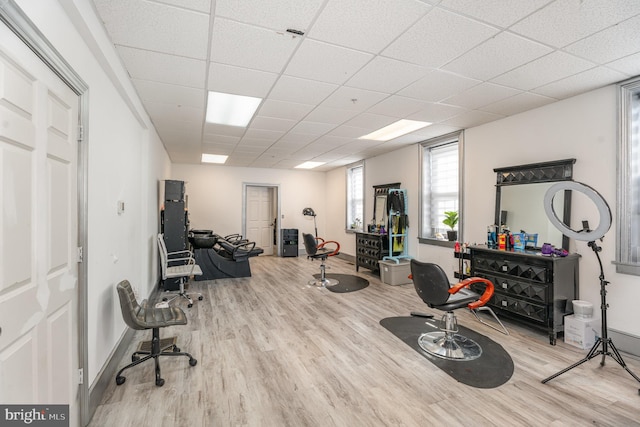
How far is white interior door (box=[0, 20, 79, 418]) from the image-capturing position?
1151 mm

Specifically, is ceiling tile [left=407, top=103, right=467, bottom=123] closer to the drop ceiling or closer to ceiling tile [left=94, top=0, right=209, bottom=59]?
the drop ceiling

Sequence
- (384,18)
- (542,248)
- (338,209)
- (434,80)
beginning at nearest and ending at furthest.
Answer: (384,18) → (434,80) → (542,248) → (338,209)

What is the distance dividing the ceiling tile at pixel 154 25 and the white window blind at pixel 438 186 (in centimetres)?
412

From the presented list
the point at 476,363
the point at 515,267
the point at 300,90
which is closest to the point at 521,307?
the point at 515,267

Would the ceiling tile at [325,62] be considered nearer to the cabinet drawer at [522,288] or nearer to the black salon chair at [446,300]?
the black salon chair at [446,300]

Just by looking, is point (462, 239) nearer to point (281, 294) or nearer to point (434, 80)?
point (434, 80)

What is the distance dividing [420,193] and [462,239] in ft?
3.82

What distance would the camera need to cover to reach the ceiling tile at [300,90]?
2.90m

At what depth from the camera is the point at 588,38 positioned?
2.14 meters

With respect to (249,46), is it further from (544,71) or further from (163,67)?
(544,71)

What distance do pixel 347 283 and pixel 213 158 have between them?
447cm

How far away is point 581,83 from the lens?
2.88 metres

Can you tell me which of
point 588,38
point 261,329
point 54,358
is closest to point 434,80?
point 588,38

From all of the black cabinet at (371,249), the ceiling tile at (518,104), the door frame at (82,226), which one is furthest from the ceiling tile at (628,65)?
the door frame at (82,226)
